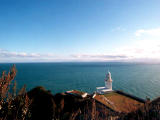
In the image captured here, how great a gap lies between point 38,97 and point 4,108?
13462 millimetres

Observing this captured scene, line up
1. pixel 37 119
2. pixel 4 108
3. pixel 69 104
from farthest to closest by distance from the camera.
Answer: pixel 69 104
pixel 37 119
pixel 4 108

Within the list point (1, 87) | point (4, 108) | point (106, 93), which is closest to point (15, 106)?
point (4, 108)

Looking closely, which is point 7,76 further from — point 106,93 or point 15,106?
point 106,93

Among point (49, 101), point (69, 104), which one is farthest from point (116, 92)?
point (49, 101)

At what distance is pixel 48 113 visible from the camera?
11.8 meters

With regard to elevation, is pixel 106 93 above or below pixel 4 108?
below

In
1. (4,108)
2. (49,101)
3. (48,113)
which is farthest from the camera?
(49,101)

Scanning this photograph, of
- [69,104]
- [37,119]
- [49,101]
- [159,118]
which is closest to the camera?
[159,118]

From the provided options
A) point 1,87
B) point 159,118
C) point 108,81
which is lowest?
point 108,81

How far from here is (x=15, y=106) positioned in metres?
3.10

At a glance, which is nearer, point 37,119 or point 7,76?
point 7,76

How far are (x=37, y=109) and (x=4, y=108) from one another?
1062 cm

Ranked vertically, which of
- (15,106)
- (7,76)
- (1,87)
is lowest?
(15,106)

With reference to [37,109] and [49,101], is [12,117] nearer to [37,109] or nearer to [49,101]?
[37,109]
